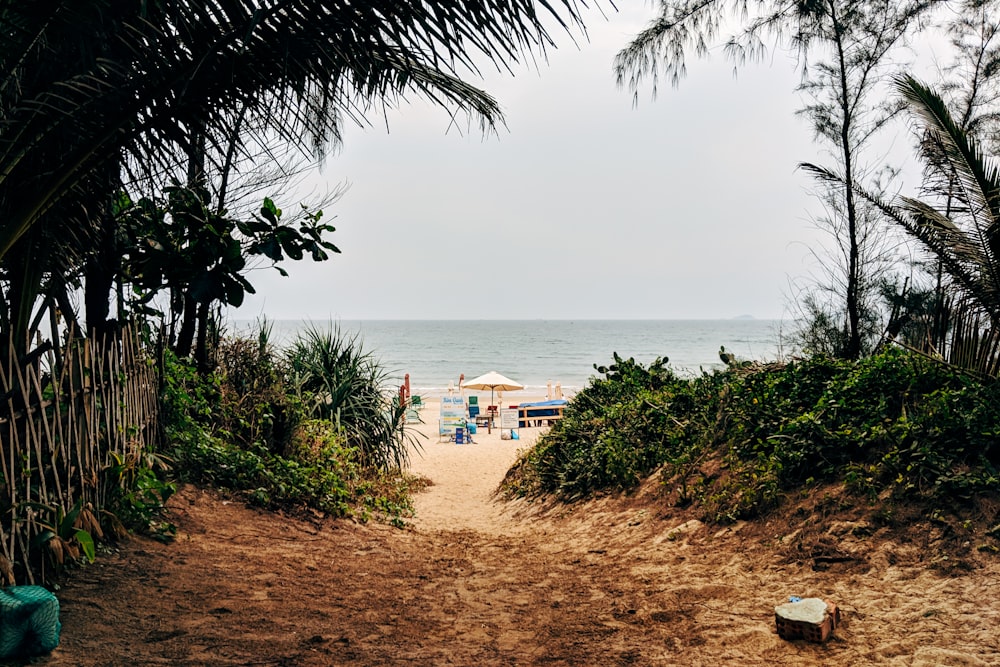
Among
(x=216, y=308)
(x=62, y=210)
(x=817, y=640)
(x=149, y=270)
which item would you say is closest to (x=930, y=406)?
(x=817, y=640)

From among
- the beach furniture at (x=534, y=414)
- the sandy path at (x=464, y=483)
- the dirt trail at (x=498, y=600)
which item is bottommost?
the sandy path at (x=464, y=483)

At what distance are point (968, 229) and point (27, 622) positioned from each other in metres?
7.08

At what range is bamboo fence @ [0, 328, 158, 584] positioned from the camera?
3.27m

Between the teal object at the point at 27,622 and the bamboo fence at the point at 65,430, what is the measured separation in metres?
0.49

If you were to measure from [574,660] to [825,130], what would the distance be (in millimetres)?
9869

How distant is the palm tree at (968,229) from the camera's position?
566cm

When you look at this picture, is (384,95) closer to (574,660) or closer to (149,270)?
(149,270)

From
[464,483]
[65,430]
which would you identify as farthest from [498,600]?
[464,483]

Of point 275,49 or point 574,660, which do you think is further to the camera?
point 574,660

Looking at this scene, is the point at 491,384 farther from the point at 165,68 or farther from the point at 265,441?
the point at 165,68

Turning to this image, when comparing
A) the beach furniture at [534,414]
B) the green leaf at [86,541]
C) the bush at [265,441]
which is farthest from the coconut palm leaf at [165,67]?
the beach furniture at [534,414]

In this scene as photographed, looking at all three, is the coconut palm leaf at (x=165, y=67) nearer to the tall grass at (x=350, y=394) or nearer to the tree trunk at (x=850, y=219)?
the tall grass at (x=350, y=394)

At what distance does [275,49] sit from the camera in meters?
3.16

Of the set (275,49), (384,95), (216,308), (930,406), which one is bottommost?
(930,406)
